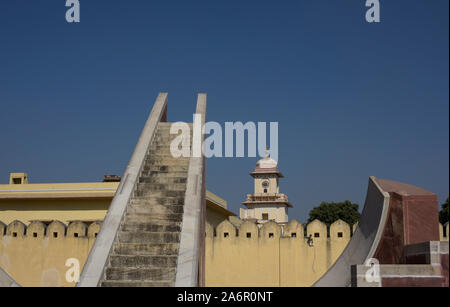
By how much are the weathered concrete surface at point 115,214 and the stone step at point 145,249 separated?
16 cm

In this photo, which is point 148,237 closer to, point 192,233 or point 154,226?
point 154,226

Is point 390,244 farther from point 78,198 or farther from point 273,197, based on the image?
point 273,197

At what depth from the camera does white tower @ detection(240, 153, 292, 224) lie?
3638 centimetres

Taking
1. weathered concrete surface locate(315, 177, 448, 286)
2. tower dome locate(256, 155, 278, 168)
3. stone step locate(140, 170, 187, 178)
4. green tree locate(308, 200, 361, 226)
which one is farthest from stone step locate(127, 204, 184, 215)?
green tree locate(308, 200, 361, 226)

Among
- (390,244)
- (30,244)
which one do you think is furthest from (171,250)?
(30,244)

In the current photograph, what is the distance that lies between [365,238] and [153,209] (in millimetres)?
3307

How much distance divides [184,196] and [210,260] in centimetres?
237

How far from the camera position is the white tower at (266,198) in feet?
119

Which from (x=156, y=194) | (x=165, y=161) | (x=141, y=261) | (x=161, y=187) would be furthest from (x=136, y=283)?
(x=165, y=161)

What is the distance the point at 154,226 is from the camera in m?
7.50

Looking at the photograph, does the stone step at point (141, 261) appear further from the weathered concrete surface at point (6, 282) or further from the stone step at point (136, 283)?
the weathered concrete surface at point (6, 282)

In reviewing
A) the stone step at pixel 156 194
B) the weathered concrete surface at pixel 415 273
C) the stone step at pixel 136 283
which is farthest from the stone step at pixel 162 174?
the weathered concrete surface at pixel 415 273

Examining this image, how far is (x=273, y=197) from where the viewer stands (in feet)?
119

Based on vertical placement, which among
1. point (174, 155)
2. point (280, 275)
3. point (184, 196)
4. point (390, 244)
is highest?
point (174, 155)
